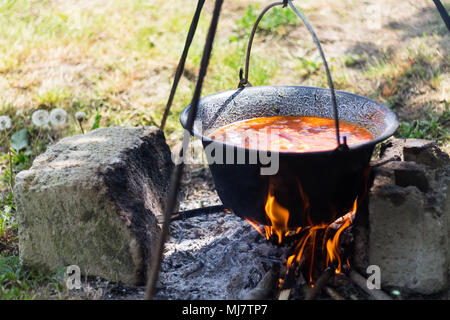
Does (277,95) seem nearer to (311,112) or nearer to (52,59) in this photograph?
(311,112)

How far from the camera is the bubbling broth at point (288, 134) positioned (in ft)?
7.36

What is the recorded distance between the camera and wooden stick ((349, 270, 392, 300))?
7.30 feet

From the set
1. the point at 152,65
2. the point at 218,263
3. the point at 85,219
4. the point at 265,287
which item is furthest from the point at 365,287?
the point at 152,65

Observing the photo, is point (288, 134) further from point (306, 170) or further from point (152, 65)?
point (152, 65)

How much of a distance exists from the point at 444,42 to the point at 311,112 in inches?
123

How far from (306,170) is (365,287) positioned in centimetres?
72

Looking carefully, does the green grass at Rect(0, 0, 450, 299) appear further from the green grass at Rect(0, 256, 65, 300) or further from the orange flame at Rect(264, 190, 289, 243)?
the orange flame at Rect(264, 190, 289, 243)

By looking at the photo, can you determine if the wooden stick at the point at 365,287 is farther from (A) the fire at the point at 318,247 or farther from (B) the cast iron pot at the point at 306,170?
(B) the cast iron pot at the point at 306,170

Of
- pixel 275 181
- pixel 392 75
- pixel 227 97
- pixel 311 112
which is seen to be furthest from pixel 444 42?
pixel 275 181

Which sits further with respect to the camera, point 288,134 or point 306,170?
point 288,134

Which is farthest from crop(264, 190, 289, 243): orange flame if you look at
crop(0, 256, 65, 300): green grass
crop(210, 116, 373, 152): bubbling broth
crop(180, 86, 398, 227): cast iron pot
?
crop(0, 256, 65, 300): green grass

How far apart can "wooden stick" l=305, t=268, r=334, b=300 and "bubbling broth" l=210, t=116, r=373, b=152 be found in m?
0.67

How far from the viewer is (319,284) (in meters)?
2.28

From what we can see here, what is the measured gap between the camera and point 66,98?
4492mm
